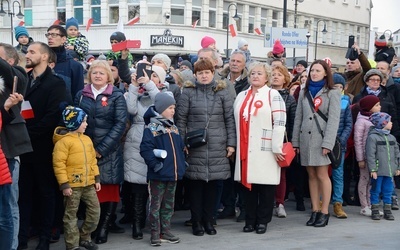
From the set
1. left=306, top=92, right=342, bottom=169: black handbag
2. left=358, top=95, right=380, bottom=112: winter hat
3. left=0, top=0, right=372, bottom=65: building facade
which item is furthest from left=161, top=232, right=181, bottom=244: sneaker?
left=0, top=0, right=372, bottom=65: building facade

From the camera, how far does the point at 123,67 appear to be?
6656mm

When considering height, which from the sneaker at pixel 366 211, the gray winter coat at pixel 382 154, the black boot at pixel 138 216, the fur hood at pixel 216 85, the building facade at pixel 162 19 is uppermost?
the building facade at pixel 162 19

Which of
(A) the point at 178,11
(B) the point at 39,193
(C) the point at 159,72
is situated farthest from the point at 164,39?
(B) the point at 39,193

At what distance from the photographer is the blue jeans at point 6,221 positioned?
4.84 meters

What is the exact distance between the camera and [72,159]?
5535 mm

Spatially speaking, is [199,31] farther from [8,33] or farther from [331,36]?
[331,36]

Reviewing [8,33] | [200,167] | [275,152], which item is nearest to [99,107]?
Answer: [200,167]

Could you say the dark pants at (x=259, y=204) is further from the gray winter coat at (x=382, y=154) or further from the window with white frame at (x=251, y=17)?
the window with white frame at (x=251, y=17)

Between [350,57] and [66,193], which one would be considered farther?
[350,57]

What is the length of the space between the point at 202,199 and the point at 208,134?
0.85m

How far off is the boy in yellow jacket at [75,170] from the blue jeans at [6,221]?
698 millimetres

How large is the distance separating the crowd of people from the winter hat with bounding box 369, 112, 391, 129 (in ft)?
0.05

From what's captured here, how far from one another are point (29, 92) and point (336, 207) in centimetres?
455

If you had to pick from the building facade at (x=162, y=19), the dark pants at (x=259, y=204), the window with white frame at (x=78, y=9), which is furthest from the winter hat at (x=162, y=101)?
the window with white frame at (x=78, y=9)
